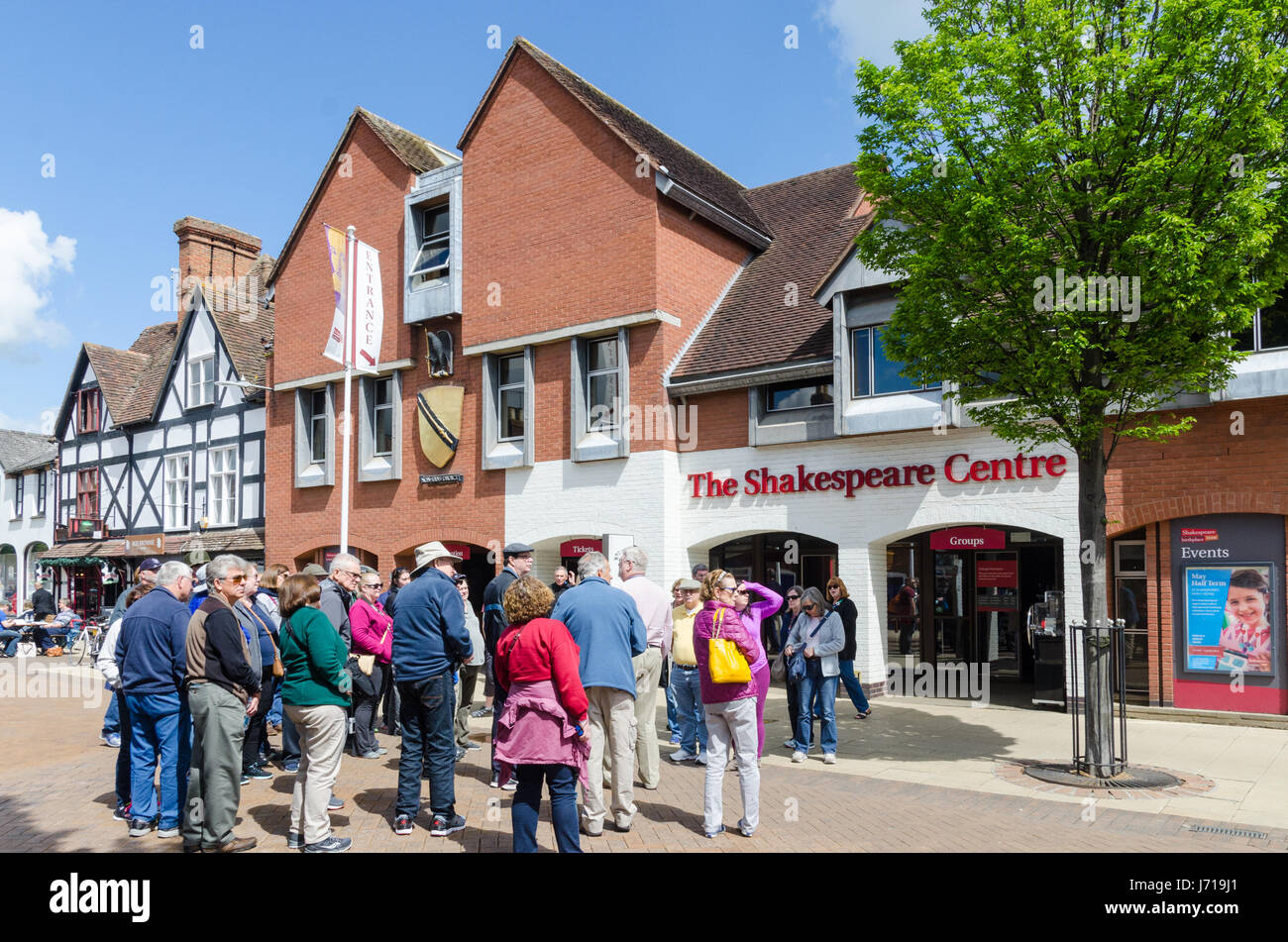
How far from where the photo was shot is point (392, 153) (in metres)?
20.6

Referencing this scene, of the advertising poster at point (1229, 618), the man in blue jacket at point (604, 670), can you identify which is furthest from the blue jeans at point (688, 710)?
the advertising poster at point (1229, 618)

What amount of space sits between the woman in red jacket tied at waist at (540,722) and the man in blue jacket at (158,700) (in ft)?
8.84

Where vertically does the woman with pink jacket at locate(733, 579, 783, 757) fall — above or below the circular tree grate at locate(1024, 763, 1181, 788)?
above

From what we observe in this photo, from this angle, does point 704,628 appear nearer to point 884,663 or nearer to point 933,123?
point 933,123

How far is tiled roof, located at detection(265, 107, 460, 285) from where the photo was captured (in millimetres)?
20812

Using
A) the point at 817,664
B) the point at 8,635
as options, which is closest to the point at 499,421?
the point at 817,664

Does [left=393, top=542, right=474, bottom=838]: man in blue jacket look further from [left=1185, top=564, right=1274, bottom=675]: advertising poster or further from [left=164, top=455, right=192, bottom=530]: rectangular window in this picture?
[left=164, top=455, right=192, bottom=530]: rectangular window

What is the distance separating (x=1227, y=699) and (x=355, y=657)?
10081 millimetres

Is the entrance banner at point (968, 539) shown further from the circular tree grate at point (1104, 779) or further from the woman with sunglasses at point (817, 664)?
the circular tree grate at point (1104, 779)

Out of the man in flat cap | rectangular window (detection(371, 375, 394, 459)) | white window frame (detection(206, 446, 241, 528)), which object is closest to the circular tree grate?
the man in flat cap

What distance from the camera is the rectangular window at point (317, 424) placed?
22.1 metres

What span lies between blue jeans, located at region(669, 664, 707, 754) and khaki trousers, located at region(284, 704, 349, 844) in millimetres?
3818

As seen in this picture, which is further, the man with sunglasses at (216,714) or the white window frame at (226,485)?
the white window frame at (226,485)

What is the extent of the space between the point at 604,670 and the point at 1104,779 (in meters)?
4.99
